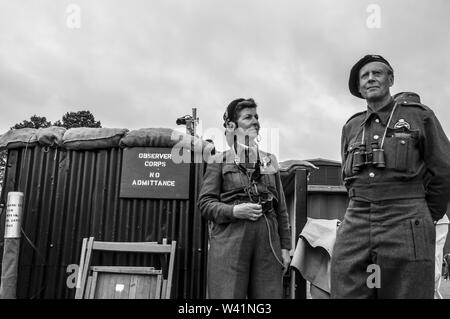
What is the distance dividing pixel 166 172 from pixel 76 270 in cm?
143

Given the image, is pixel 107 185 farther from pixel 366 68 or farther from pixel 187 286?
pixel 366 68

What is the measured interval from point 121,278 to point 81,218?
2.98 ft

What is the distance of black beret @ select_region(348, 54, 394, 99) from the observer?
2.73m

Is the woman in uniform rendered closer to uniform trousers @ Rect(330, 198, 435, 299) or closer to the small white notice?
uniform trousers @ Rect(330, 198, 435, 299)

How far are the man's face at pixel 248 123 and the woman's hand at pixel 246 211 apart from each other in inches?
25.4

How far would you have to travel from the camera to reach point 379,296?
2342mm

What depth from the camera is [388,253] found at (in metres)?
2.28

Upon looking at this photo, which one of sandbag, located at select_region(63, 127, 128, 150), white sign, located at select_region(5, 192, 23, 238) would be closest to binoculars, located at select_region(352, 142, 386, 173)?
sandbag, located at select_region(63, 127, 128, 150)

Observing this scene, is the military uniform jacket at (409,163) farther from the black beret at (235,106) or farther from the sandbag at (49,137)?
the sandbag at (49,137)

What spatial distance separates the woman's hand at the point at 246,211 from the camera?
2760 mm

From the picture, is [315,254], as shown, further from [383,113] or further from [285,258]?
[383,113]

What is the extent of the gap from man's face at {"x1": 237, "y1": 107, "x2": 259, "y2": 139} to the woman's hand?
25.4 inches

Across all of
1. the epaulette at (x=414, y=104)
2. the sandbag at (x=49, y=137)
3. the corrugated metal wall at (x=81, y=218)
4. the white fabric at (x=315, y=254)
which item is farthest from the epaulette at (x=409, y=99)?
the sandbag at (x=49, y=137)
